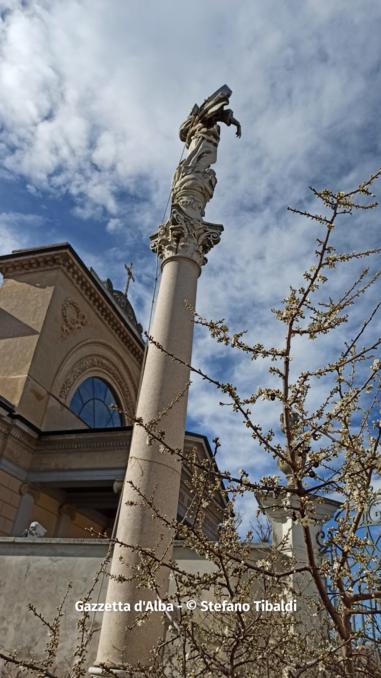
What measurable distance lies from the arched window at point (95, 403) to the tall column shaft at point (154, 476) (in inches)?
427

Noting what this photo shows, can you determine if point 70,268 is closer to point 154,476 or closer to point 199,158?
point 199,158

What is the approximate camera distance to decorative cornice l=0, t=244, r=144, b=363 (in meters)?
16.9

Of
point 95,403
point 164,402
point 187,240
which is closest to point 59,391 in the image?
point 95,403

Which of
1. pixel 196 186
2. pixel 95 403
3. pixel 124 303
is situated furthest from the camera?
pixel 124 303

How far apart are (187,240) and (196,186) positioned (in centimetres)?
116

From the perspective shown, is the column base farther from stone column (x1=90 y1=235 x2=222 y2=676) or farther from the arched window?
the arched window

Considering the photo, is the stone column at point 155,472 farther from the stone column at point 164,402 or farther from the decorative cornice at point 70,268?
the decorative cornice at point 70,268

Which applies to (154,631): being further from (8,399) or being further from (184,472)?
(8,399)

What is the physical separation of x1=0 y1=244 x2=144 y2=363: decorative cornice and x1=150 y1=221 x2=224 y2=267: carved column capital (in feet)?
32.6

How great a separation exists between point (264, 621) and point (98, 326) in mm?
16353

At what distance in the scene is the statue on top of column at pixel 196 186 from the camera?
7.34m

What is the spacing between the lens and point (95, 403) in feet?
Result: 60.7

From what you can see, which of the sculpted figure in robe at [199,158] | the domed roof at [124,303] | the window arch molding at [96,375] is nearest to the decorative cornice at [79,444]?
the window arch molding at [96,375]

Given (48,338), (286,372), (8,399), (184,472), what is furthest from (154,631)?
(48,338)
